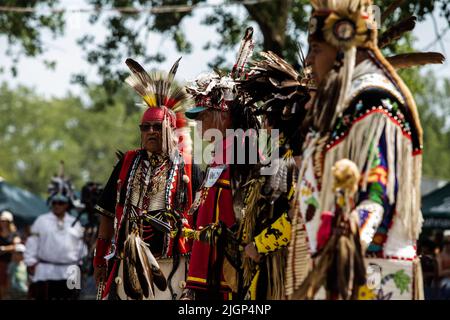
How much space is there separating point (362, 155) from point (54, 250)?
30.1 ft

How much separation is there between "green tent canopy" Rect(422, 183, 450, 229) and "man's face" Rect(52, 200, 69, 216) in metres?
4.93

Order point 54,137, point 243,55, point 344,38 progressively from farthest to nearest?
point 54,137 < point 243,55 < point 344,38

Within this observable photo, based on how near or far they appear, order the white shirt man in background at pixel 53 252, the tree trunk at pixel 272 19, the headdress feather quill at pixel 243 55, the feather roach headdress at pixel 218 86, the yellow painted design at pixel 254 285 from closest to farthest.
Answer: the yellow painted design at pixel 254 285 < the feather roach headdress at pixel 218 86 < the headdress feather quill at pixel 243 55 < the white shirt man in background at pixel 53 252 < the tree trunk at pixel 272 19

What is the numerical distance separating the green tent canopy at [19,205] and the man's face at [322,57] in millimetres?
13924

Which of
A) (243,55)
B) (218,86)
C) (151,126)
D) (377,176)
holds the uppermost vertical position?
(243,55)

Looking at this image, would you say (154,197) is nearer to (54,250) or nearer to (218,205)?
(218,205)

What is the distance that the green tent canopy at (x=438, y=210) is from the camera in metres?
13.8

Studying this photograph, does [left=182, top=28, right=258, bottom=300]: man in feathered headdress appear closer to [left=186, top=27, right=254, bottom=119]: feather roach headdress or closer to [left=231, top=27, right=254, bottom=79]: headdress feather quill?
[left=186, top=27, right=254, bottom=119]: feather roach headdress

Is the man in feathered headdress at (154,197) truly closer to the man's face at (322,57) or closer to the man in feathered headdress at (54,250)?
the man's face at (322,57)

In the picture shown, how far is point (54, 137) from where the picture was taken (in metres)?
65.9

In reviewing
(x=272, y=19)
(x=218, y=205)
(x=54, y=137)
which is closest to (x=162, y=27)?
(x=272, y=19)

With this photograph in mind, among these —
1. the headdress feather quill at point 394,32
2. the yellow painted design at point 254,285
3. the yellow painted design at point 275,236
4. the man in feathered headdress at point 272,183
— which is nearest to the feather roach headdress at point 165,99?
the man in feathered headdress at point 272,183

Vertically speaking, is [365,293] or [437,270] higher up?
[437,270]

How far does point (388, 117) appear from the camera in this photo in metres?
4.12
